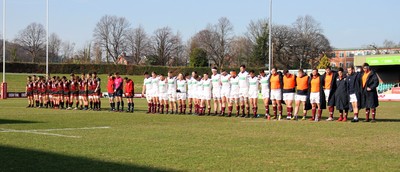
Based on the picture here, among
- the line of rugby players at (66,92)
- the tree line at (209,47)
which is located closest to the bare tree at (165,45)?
the tree line at (209,47)

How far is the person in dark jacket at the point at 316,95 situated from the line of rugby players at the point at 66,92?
1238 centimetres

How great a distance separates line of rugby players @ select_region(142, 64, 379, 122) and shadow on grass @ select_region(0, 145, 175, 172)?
470 inches

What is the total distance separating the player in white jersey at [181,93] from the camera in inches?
981

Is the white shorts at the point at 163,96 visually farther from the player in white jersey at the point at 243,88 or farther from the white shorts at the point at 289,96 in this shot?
the white shorts at the point at 289,96

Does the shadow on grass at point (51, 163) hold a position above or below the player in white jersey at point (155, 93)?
below

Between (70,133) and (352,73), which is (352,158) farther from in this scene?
(352,73)

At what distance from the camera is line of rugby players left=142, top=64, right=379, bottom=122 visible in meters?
18.9

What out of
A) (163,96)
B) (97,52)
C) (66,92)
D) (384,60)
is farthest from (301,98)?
(97,52)

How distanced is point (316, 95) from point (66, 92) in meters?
15.5

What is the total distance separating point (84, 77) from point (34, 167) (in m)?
20.3

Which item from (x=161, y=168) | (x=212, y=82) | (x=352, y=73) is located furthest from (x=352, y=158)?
(x=212, y=82)

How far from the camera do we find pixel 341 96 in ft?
63.1

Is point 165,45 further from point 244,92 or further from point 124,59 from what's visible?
point 244,92

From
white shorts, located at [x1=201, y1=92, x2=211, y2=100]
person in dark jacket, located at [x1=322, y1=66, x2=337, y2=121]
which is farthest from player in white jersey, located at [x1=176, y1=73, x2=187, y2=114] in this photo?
person in dark jacket, located at [x1=322, y1=66, x2=337, y2=121]
